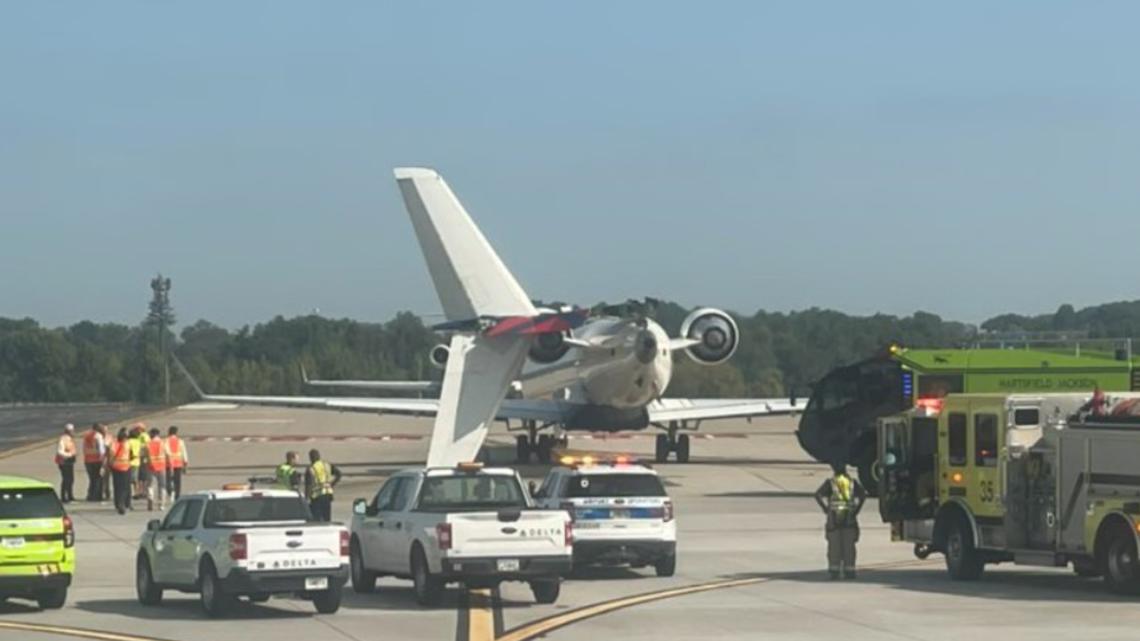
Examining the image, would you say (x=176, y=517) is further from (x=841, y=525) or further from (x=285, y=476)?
(x=285, y=476)

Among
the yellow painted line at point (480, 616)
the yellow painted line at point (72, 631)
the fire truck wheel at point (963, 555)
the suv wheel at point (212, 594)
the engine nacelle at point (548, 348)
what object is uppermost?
the engine nacelle at point (548, 348)

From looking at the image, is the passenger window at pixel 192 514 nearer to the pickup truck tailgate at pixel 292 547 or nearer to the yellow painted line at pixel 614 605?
the pickup truck tailgate at pixel 292 547

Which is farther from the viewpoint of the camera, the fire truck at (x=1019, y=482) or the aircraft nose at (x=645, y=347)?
the aircraft nose at (x=645, y=347)

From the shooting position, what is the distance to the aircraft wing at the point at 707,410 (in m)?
62.4

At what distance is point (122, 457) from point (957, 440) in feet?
74.0

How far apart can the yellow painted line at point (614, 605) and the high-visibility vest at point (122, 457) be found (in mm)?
19580

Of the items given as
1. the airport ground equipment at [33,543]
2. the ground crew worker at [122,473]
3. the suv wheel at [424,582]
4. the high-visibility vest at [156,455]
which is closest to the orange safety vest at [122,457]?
the ground crew worker at [122,473]

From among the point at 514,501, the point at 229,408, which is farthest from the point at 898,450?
the point at 229,408

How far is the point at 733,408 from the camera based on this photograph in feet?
214

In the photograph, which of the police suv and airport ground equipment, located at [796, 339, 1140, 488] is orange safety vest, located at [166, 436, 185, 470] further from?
the police suv

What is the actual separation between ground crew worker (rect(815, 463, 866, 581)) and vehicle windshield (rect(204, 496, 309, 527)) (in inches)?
300

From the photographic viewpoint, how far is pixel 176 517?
25.2 m

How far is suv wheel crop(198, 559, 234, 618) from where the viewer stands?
23.4 m

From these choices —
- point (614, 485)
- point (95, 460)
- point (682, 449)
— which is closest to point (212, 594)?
point (614, 485)
